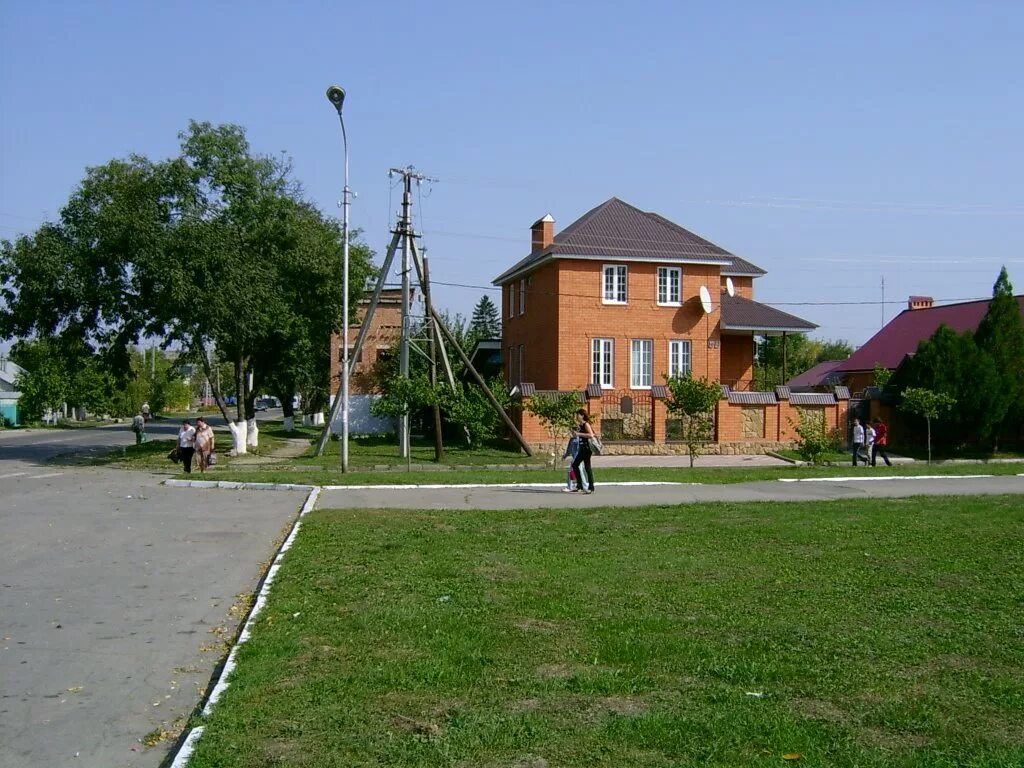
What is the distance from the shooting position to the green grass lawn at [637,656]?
509cm

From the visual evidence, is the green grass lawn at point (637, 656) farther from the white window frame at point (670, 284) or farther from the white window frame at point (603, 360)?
the white window frame at point (670, 284)

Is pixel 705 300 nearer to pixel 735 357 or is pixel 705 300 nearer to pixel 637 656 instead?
pixel 735 357

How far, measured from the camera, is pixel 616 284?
122ft

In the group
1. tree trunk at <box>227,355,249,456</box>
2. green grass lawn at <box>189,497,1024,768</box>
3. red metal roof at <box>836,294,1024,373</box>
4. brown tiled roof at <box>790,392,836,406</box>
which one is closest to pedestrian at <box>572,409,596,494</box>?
green grass lawn at <box>189,497,1024,768</box>

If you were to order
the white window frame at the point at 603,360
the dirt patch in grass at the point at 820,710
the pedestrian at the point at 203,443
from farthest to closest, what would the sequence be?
the white window frame at the point at 603,360 → the pedestrian at the point at 203,443 → the dirt patch in grass at the point at 820,710

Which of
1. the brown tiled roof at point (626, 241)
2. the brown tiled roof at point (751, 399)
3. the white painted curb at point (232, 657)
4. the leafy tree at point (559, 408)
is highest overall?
the brown tiled roof at point (626, 241)

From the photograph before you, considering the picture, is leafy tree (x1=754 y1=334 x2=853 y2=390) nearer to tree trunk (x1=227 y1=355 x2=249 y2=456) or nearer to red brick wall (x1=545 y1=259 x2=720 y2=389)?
red brick wall (x1=545 y1=259 x2=720 y2=389)

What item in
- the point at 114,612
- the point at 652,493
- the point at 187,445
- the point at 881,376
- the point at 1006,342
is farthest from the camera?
the point at 881,376

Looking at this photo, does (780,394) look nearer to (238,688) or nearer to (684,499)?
(684,499)

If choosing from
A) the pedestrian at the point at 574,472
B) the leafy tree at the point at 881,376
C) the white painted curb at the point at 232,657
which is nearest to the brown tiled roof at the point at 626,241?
the leafy tree at the point at 881,376

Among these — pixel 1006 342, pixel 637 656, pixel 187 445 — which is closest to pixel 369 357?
pixel 187 445

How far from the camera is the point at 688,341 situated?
124 feet

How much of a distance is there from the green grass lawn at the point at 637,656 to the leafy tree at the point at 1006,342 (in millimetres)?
23570

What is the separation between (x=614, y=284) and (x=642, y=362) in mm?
3123
